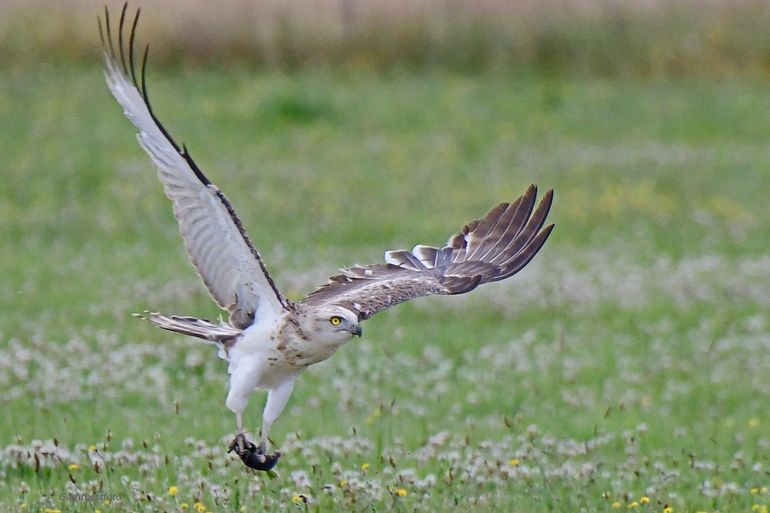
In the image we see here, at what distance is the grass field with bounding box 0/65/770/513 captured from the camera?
21.1ft

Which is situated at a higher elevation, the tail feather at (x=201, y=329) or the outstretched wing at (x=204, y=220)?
the outstretched wing at (x=204, y=220)

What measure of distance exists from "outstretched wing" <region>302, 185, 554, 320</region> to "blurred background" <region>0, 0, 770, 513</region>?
758mm

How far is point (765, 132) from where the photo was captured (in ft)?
64.4

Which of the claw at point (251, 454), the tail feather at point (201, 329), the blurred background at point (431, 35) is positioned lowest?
the blurred background at point (431, 35)

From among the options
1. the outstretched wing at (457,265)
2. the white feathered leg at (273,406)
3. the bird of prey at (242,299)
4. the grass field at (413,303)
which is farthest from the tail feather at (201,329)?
the grass field at (413,303)

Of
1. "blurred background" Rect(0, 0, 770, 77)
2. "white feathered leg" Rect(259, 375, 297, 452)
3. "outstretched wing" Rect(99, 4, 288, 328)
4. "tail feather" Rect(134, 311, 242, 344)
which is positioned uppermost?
"outstretched wing" Rect(99, 4, 288, 328)

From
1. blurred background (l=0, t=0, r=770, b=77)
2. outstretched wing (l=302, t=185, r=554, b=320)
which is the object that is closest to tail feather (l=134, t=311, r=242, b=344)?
outstretched wing (l=302, t=185, r=554, b=320)

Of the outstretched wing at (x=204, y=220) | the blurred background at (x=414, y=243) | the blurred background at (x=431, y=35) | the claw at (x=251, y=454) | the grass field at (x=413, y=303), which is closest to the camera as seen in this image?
the outstretched wing at (x=204, y=220)

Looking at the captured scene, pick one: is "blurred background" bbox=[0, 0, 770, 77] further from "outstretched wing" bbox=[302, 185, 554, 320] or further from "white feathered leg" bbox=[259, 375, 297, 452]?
"white feathered leg" bbox=[259, 375, 297, 452]

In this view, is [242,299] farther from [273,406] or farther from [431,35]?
[431,35]

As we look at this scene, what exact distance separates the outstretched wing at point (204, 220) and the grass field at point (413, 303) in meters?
0.75

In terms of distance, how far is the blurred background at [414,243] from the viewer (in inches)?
262

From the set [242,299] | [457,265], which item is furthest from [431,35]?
[242,299]

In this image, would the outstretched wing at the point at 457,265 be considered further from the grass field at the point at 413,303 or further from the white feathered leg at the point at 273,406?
the grass field at the point at 413,303
